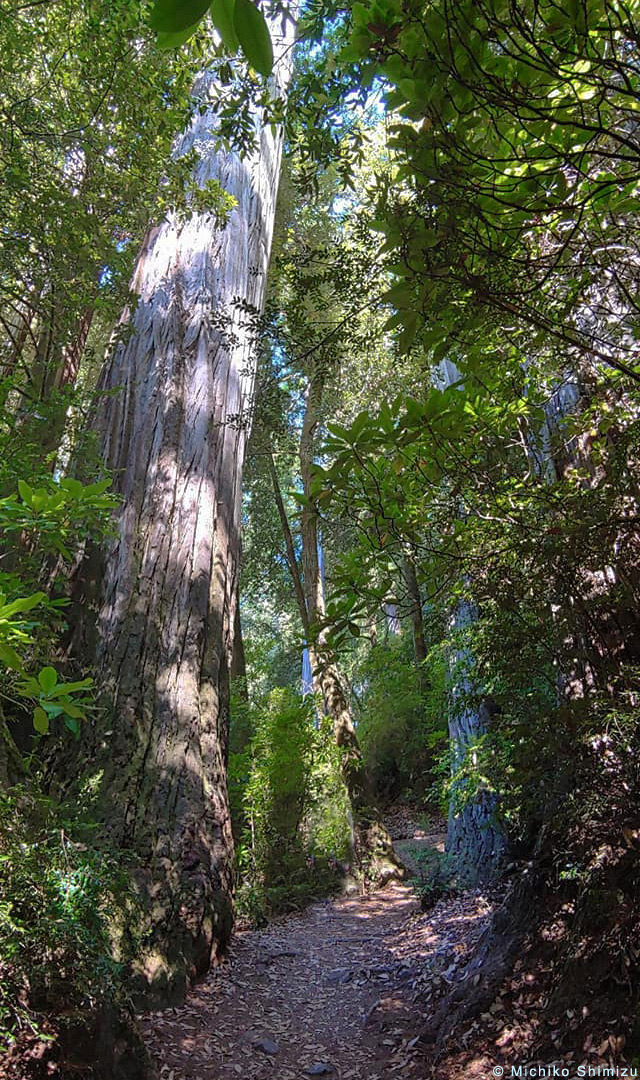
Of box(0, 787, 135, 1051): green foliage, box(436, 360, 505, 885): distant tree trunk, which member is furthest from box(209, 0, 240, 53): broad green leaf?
box(436, 360, 505, 885): distant tree trunk

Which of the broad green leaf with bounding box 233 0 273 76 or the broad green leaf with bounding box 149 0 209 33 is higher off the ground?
the broad green leaf with bounding box 233 0 273 76

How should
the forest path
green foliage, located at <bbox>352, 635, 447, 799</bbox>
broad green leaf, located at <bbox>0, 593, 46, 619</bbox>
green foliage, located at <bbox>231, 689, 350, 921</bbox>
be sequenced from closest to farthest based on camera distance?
broad green leaf, located at <bbox>0, 593, 46, 619</bbox>, the forest path, green foliage, located at <bbox>231, 689, 350, 921</bbox>, green foliage, located at <bbox>352, 635, 447, 799</bbox>

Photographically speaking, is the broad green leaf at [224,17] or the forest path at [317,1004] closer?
the broad green leaf at [224,17]

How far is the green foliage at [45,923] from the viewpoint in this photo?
1.84 metres

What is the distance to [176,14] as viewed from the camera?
2.42ft

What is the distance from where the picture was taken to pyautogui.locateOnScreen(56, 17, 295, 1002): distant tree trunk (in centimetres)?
349

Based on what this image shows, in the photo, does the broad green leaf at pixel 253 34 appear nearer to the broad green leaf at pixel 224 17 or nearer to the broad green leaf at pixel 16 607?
the broad green leaf at pixel 224 17

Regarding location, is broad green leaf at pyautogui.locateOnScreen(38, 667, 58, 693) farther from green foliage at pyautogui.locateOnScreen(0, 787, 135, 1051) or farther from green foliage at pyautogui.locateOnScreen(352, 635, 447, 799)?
green foliage at pyautogui.locateOnScreen(352, 635, 447, 799)

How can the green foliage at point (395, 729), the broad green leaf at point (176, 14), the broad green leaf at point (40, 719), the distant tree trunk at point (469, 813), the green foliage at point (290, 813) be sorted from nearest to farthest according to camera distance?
the broad green leaf at point (176, 14)
the broad green leaf at point (40, 719)
the distant tree trunk at point (469, 813)
the green foliage at point (290, 813)
the green foliage at point (395, 729)

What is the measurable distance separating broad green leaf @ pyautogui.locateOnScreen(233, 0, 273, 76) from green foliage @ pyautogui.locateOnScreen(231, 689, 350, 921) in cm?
650

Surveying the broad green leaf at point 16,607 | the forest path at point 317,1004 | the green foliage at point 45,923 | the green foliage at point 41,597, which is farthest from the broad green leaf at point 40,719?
the forest path at point 317,1004

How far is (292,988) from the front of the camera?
13.1 ft

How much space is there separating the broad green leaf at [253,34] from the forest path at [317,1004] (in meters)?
3.55

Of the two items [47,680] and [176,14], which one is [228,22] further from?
[47,680]
